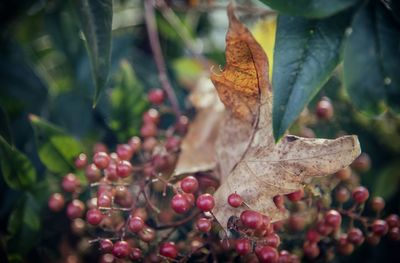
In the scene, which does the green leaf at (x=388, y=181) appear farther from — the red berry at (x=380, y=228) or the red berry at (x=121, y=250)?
the red berry at (x=121, y=250)

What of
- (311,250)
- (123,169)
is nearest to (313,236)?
(311,250)

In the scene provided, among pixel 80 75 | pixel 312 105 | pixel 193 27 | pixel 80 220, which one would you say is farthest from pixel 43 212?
pixel 193 27

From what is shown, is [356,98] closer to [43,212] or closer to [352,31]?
[352,31]

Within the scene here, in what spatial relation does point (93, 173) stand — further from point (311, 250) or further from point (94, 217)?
point (311, 250)

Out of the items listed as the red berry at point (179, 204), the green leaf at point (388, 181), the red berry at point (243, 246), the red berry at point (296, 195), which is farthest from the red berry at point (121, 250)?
the green leaf at point (388, 181)

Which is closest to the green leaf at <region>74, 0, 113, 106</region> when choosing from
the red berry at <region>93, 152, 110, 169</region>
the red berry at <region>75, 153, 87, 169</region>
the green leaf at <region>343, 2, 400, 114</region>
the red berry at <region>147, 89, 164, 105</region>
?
the red berry at <region>93, 152, 110, 169</region>

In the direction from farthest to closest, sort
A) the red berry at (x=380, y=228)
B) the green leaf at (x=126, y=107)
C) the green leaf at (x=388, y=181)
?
the green leaf at (x=388, y=181)
the green leaf at (x=126, y=107)
the red berry at (x=380, y=228)
